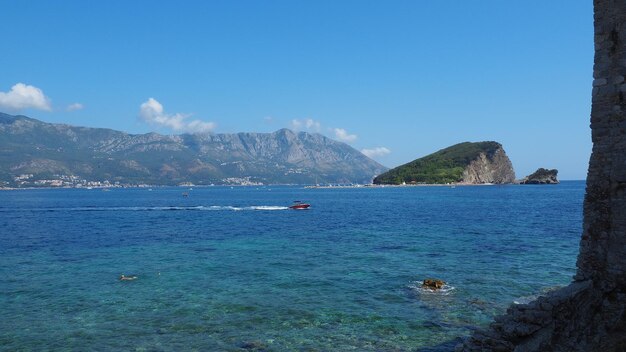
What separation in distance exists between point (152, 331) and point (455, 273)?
2252cm

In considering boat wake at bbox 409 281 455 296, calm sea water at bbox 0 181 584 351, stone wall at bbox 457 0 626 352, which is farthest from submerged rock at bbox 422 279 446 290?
stone wall at bbox 457 0 626 352

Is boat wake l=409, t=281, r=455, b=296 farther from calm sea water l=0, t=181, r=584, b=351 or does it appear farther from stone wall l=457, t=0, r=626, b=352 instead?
stone wall l=457, t=0, r=626, b=352

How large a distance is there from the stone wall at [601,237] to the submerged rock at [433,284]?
14656mm

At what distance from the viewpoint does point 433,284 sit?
96.5 ft

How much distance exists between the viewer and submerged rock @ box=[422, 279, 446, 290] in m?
29.2

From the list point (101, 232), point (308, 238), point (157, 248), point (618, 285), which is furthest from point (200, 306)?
point (101, 232)

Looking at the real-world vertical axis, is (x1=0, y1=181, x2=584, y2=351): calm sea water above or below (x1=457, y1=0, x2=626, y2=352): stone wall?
below

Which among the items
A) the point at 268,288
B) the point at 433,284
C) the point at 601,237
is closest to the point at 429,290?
the point at 433,284

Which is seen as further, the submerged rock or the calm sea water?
the submerged rock

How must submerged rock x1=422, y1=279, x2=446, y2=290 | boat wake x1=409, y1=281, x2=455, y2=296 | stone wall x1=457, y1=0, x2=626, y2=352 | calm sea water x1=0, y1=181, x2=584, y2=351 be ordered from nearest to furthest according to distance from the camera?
stone wall x1=457, y1=0, x2=626, y2=352 → calm sea water x1=0, y1=181, x2=584, y2=351 → boat wake x1=409, y1=281, x2=455, y2=296 → submerged rock x1=422, y1=279, x2=446, y2=290

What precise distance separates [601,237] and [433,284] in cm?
1652

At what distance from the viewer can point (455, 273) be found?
3394 cm

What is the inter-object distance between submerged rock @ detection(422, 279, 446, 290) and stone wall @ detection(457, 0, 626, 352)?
1466cm

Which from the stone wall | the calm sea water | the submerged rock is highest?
the stone wall
